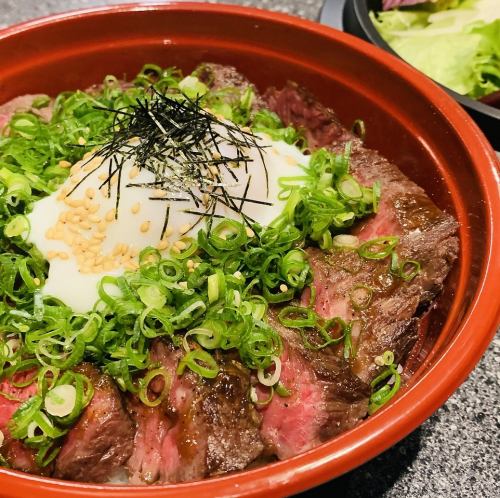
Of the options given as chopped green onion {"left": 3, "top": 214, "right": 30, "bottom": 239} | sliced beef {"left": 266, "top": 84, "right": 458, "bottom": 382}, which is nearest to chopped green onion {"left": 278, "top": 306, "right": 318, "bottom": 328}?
sliced beef {"left": 266, "top": 84, "right": 458, "bottom": 382}

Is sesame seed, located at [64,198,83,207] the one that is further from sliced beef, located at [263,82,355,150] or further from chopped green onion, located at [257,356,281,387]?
sliced beef, located at [263,82,355,150]

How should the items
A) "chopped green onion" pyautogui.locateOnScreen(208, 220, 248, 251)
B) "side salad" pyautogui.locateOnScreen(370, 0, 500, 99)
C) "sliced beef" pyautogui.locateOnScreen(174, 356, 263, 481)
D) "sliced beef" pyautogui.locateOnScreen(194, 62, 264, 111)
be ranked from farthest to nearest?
1. "side salad" pyautogui.locateOnScreen(370, 0, 500, 99)
2. "sliced beef" pyautogui.locateOnScreen(194, 62, 264, 111)
3. "chopped green onion" pyautogui.locateOnScreen(208, 220, 248, 251)
4. "sliced beef" pyautogui.locateOnScreen(174, 356, 263, 481)

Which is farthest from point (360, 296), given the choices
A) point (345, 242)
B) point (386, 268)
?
point (345, 242)

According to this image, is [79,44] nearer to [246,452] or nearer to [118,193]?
[118,193]

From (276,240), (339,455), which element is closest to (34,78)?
(276,240)

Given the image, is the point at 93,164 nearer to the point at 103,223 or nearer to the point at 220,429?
the point at 103,223

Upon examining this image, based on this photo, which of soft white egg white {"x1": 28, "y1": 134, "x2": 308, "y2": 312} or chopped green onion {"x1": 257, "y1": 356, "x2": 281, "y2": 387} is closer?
chopped green onion {"x1": 257, "y1": 356, "x2": 281, "y2": 387}
